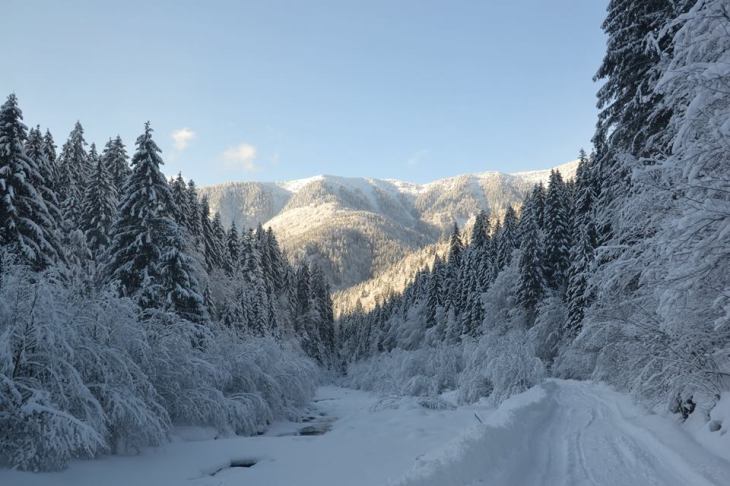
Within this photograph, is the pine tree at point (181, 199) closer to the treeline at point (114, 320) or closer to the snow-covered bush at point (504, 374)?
the treeline at point (114, 320)

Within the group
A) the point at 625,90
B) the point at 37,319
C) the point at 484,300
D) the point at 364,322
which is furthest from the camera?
the point at 364,322

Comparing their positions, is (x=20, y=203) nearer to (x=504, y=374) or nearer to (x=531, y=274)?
(x=504, y=374)

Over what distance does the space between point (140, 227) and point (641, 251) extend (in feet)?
60.0

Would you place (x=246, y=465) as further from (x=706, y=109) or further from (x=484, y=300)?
(x=484, y=300)

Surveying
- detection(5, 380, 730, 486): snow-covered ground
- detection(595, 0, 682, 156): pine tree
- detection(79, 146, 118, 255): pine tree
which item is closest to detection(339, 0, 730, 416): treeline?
detection(595, 0, 682, 156): pine tree

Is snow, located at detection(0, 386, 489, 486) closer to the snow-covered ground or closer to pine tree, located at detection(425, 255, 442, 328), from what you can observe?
the snow-covered ground

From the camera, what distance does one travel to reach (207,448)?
9.55 metres

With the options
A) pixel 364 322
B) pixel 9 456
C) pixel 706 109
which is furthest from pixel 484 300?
pixel 364 322

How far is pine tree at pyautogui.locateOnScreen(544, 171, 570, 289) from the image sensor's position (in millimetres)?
32344

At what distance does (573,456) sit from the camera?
24.6ft

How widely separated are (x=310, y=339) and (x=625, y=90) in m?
48.6

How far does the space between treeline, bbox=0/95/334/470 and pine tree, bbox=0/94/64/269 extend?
51 millimetres

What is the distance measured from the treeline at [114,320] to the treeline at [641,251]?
912 centimetres

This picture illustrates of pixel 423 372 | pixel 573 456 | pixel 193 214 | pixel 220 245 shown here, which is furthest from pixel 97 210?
pixel 573 456
